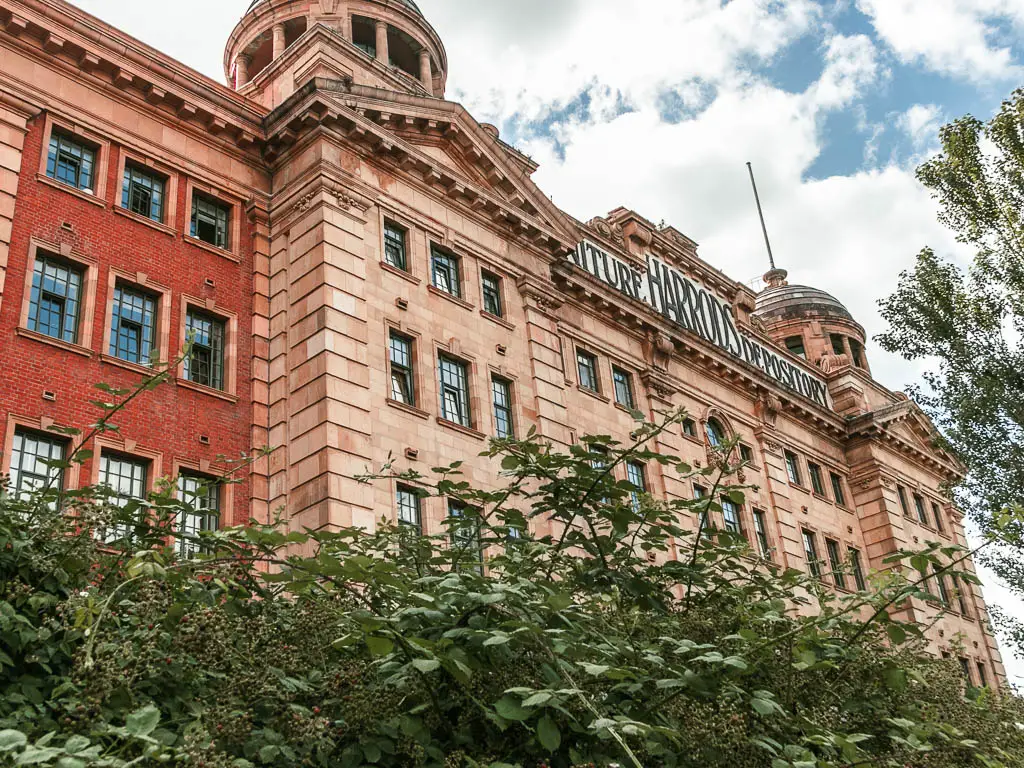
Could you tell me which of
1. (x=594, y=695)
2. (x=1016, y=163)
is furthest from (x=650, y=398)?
(x=594, y=695)

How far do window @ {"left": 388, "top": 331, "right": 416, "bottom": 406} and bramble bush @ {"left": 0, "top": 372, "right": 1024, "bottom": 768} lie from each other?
46.0 ft

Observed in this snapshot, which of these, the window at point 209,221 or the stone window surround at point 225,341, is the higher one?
the window at point 209,221

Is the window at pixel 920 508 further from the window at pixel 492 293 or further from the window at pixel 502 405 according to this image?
the window at pixel 502 405

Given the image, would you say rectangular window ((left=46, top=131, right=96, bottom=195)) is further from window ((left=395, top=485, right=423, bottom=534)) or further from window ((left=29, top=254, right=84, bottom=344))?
window ((left=395, top=485, right=423, bottom=534))

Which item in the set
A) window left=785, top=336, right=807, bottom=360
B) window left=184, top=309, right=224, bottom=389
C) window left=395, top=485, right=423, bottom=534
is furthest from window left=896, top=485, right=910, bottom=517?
window left=184, top=309, right=224, bottom=389

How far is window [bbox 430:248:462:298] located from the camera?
85.4 ft

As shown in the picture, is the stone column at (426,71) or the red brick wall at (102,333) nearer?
the red brick wall at (102,333)

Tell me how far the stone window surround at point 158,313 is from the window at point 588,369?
1294 centimetres

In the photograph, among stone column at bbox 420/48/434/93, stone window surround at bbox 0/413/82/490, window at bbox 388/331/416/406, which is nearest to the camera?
stone window surround at bbox 0/413/82/490

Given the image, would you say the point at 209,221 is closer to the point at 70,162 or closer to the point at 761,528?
the point at 70,162

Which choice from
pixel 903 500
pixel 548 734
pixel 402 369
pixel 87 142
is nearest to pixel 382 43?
pixel 87 142

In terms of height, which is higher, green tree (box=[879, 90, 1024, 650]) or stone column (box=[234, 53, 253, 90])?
stone column (box=[234, 53, 253, 90])

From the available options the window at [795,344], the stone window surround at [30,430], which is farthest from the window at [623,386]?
the window at [795,344]

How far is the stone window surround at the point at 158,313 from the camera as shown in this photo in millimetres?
20031
